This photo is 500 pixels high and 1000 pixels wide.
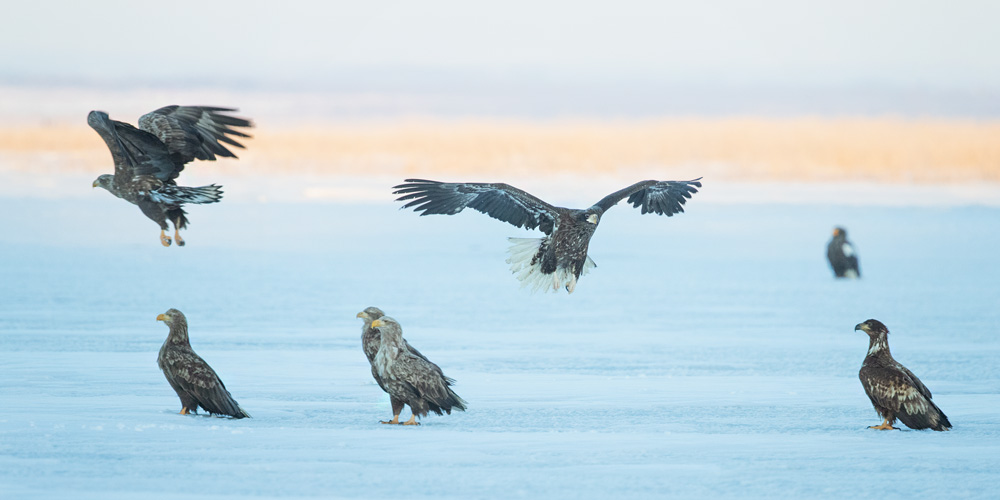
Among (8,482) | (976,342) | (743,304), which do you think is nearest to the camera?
(8,482)

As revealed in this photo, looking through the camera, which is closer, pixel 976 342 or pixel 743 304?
pixel 976 342

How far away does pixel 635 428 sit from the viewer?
566cm

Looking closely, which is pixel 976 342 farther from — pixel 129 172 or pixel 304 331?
pixel 129 172

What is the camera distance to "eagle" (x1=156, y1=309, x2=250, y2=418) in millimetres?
5617

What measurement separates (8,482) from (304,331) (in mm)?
4318

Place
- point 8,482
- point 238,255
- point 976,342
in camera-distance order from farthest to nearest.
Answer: point 238,255, point 976,342, point 8,482

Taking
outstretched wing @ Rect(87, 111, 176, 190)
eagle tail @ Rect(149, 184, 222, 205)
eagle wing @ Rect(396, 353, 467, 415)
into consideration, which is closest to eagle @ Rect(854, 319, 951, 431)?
eagle wing @ Rect(396, 353, 467, 415)

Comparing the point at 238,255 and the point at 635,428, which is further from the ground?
the point at 238,255

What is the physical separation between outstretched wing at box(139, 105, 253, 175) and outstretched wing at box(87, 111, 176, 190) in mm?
48

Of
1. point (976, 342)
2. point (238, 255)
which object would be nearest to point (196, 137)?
point (976, 342)

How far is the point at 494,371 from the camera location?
7.25 metres

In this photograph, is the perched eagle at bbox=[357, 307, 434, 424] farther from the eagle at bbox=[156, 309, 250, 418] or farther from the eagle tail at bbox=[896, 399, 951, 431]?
the eagle tail at bbox=[896, 399, 951, 431]

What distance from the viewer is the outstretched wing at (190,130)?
23.9 feet

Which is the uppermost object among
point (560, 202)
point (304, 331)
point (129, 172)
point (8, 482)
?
point (560, 202)
